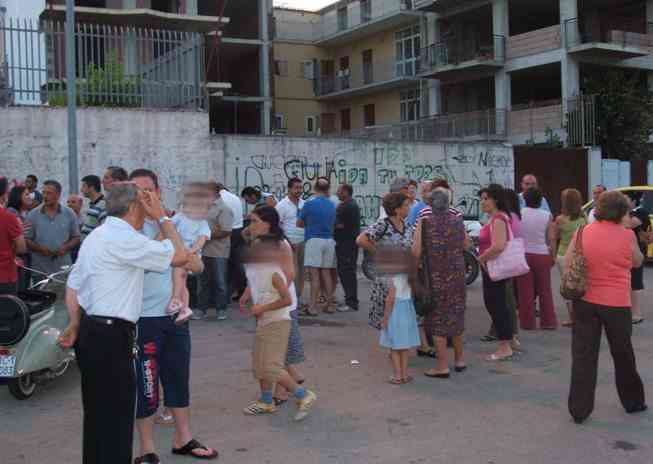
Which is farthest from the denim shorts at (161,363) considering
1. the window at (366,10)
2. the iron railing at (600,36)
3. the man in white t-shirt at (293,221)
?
the window at (366,10)

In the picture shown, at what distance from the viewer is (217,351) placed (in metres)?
7.87

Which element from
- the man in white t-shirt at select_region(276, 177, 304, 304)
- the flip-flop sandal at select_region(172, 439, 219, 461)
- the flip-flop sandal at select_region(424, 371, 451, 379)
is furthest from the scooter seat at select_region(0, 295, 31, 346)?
the man in white t-shirt at select_region(276, 177, 304, 304)

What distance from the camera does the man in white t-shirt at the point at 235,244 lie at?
9883mm

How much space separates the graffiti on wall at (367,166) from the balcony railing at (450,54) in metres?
14.5

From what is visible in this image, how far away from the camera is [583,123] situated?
91.8ft

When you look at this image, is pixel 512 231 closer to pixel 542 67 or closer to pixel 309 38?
pixel 542 67

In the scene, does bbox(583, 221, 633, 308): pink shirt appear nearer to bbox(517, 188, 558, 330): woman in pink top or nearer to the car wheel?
bbox(517, 188, 558, 330): woman in pink top

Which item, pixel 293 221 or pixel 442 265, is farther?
pixel 293 221

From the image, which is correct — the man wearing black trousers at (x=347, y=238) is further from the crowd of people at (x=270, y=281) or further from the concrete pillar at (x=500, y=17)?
the concrete pillar at (x=500, y=17)

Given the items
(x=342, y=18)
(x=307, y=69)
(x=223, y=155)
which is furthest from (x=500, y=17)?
(x=223, y=155)

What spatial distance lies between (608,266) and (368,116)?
1474 inches

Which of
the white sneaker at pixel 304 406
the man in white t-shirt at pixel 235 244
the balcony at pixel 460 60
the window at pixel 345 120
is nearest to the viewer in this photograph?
the white sneaker at pixel 304 406

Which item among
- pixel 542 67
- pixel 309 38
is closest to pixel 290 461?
pixel 542 67

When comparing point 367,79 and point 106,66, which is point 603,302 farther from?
point 367,79
